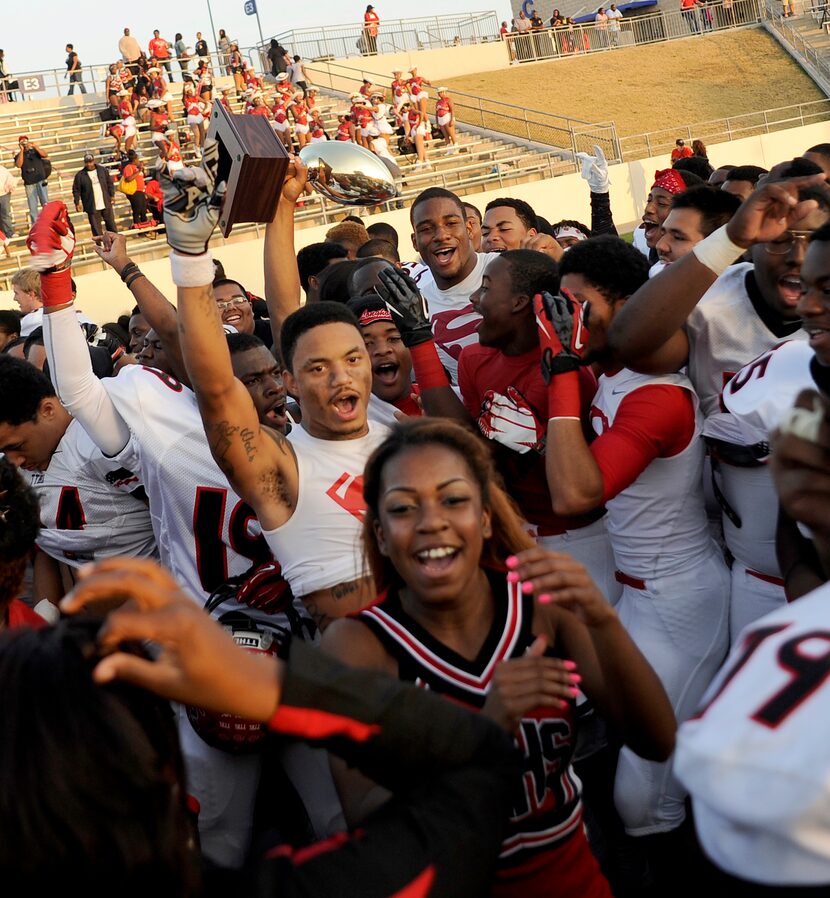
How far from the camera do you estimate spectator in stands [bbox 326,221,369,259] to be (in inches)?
298

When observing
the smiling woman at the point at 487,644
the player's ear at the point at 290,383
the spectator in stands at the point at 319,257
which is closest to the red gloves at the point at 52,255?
the player's ear at the point at 290,383

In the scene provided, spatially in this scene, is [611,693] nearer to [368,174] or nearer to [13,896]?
[13,896]

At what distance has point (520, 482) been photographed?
3.64 metres

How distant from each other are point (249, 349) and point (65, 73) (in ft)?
90.7

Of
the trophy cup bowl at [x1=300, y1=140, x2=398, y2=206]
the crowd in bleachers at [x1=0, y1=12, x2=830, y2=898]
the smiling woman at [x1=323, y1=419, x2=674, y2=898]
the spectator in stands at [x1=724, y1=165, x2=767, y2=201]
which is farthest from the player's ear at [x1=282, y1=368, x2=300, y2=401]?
the spectator in stands at [x1=724, y1=165, x2=767, y2=201]

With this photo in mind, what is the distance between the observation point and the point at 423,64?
34062mm

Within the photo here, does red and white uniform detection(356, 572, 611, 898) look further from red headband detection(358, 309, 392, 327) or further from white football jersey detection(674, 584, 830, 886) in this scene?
red headband detection(358, 309, 392, 327)

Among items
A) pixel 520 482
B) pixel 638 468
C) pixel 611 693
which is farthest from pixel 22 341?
pixel 611 693

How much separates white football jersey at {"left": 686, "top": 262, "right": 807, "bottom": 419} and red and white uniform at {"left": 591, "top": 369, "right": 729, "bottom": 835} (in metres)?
0.11

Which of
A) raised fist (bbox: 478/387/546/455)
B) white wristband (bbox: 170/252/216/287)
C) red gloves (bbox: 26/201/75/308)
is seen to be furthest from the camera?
red gloves (bbox: 26/201/75/308)

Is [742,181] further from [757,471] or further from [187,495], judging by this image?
[187,495]

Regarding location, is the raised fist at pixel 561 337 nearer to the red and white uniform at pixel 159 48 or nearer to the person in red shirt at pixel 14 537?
the person in red shirt at pixel 14 537

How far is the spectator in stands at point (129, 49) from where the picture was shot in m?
27.5

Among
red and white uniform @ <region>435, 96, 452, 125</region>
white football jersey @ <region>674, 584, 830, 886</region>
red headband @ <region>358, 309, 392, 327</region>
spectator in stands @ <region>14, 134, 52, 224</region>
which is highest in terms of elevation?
red and white uniform @ <region>435, 96, 452, 125</region>
